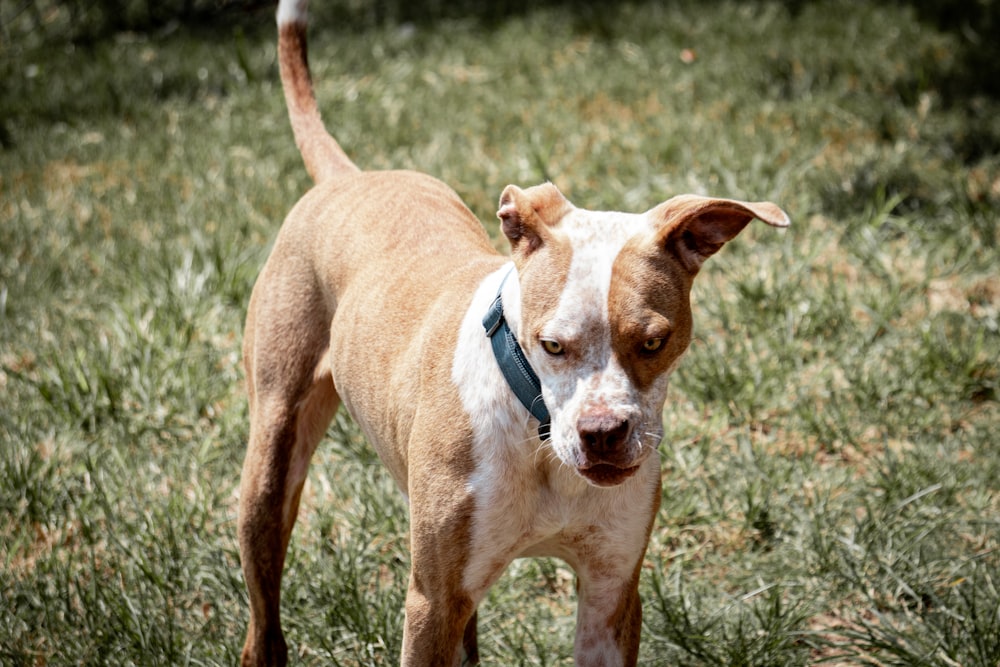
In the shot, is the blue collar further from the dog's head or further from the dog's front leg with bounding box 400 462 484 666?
the dog's front leg with bounding box 400 462 484 666

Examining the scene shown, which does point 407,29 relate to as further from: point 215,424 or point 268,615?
point 268,615

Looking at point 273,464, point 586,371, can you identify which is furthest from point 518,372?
point 273,464

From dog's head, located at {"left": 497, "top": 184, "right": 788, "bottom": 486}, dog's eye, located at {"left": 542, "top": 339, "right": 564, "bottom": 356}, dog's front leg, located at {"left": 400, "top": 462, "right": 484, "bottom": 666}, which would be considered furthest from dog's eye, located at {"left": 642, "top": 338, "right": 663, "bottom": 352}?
dog's front leg, located at {"left": 400, "top": 462, "right": 484, "bottom": 666}

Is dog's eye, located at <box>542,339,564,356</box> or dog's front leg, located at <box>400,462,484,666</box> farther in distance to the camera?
dog's front leg, located at <box>400,462,484,666</box>

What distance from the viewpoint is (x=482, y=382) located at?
9.19ft

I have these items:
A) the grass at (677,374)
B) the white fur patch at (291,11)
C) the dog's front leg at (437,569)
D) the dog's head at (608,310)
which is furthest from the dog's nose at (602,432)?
the white fur patch at (291,11)

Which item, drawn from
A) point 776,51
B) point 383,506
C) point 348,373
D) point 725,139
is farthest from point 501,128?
point 348,373

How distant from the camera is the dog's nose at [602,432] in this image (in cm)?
246

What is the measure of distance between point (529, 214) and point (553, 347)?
1.14 ft

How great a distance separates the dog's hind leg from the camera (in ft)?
11.7

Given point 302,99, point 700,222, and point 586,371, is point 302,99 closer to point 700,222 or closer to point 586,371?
point 700,222

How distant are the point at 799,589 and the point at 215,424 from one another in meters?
2.48

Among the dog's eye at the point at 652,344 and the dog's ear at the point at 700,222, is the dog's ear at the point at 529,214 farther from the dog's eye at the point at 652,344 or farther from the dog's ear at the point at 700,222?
the dog's eye at the point at 652,344

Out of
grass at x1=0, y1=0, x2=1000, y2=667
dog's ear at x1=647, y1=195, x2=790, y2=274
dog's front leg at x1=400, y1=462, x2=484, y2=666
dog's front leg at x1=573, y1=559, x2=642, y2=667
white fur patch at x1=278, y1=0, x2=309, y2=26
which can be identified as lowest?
grass at x1=0, y1=0, x2=1000, y2=667
